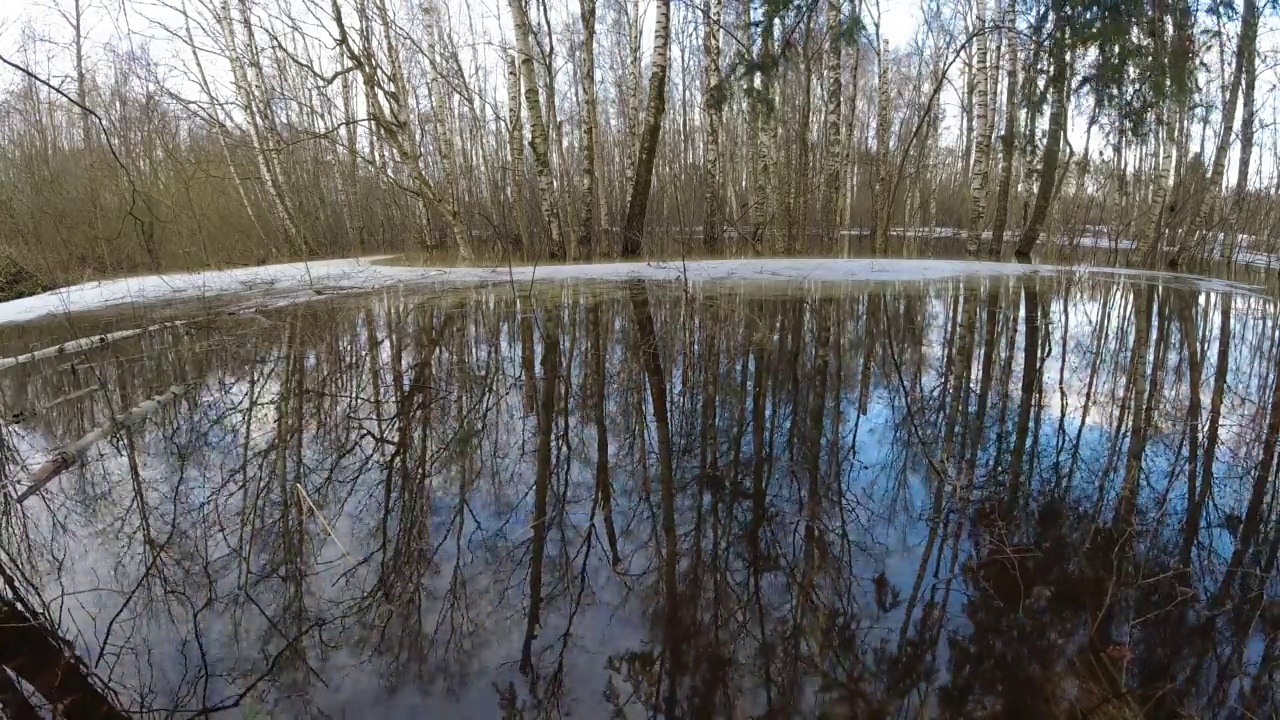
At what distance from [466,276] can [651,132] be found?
3.68 metres

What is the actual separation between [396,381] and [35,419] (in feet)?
6.19

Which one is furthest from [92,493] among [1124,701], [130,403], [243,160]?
[243,160]

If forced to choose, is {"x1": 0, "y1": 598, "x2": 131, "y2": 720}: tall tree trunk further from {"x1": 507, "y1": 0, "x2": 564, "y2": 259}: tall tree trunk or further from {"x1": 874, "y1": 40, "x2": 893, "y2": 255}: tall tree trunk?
{"x1": 874, "y1": 40, "x2": 893, "y2": 255}: tall tree trunk

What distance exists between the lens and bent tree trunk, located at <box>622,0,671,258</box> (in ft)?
29.0

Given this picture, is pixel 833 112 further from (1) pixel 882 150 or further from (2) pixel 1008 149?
(1) pixel 882 150

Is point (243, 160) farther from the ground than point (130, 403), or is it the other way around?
point (243, 160)

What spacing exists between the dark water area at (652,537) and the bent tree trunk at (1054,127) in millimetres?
6021

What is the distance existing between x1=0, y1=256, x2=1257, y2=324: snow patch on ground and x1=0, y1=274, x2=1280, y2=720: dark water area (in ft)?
14.2

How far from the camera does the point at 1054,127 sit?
32.4 ft

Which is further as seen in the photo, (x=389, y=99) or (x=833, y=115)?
(x=833, y=115)

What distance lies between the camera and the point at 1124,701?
4.17 feet

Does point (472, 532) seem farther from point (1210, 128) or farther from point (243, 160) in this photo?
point (1210, 128)

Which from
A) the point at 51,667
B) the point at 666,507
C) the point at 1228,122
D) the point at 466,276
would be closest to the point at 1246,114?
the point at 1228,122

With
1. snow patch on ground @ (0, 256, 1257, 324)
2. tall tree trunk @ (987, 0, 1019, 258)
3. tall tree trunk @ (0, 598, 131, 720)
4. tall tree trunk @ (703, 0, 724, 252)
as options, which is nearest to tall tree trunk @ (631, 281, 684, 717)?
tall tree trunk @ (0, 598, 131, 720)
